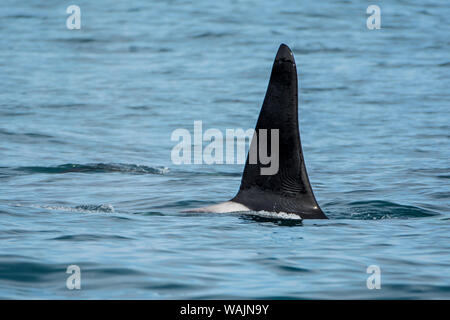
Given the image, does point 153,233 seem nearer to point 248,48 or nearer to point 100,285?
point 100,285

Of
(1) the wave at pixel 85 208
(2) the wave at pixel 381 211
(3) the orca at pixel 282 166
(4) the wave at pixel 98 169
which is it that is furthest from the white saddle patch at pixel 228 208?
(4) the wave at pixel 98 169

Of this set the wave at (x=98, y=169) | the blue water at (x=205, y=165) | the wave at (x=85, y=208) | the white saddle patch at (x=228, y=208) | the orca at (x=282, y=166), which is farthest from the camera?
the wave at (x=98, y=169)

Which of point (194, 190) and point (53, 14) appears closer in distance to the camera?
point (194, 190)

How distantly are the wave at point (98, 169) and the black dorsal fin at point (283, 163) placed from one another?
6489 millimetres

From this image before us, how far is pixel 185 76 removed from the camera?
3434 centimetres

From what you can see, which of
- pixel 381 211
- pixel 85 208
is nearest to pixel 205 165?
pixel 85 208

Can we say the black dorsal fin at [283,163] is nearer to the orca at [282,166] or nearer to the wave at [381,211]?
the orca at [282,166]

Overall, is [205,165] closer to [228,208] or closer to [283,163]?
[228,208]

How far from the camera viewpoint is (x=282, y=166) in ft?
35.5

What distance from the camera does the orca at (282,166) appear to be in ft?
34.6

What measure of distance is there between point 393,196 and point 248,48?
27336mm

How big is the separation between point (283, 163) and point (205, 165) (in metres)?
8.14

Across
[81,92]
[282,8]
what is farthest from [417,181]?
[282,8]
